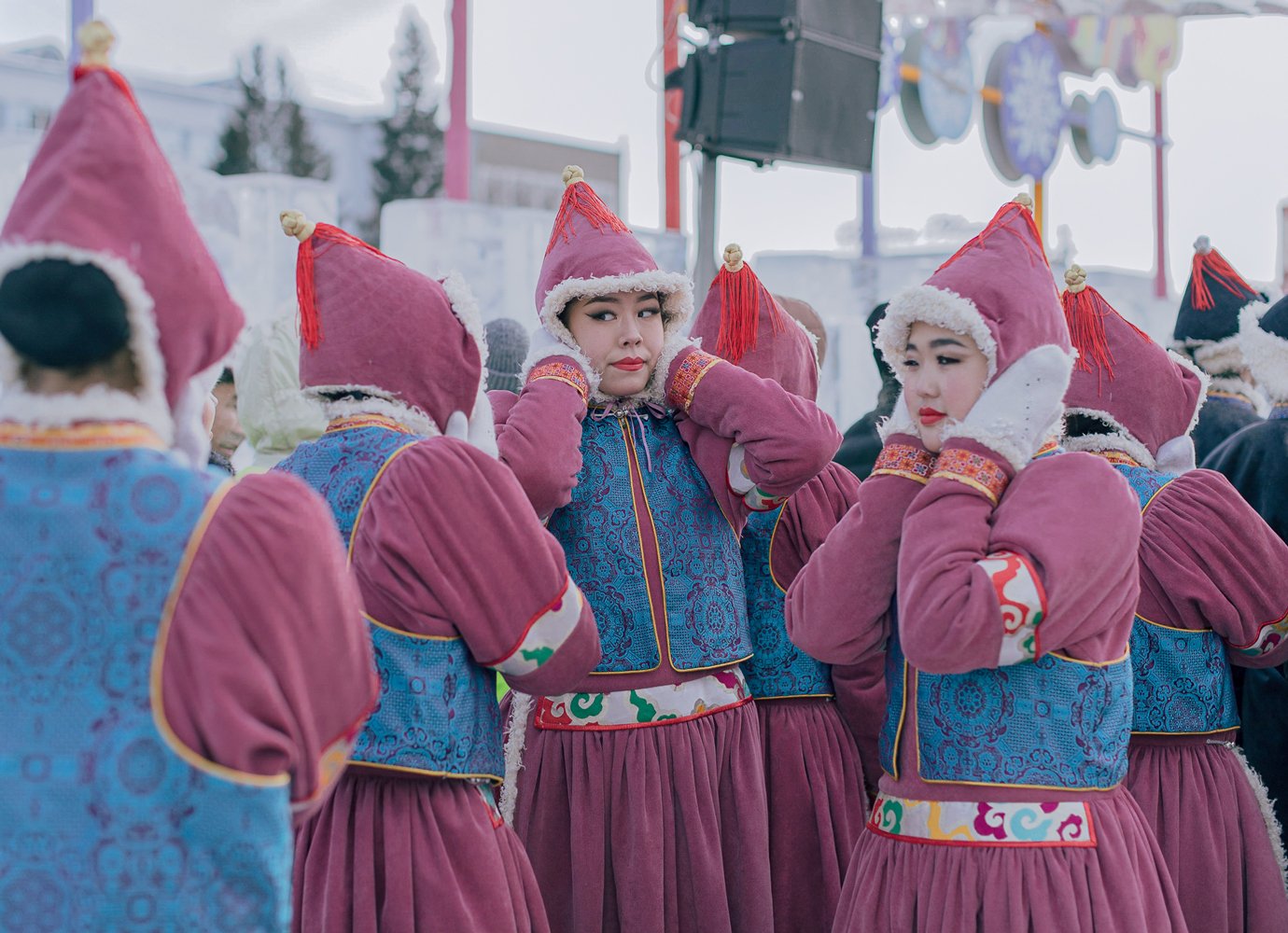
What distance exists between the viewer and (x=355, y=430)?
201cm

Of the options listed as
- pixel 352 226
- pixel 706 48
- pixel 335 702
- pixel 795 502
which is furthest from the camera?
pixel 352 226

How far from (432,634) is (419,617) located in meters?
0.04

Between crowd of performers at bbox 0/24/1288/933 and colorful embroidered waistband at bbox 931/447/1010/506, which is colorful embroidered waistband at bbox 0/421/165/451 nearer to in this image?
crowd of performers at bbox 0/24/1288/933

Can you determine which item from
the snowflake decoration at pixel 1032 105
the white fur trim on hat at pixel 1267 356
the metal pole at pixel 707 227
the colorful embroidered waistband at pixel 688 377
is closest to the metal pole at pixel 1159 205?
the snowflake decoration at pixel 1032 105

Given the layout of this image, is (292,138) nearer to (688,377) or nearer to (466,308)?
(688,377)

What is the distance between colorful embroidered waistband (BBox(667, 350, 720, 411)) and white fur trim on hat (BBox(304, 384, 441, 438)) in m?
0.78

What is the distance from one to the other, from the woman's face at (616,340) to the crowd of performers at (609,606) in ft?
0.03

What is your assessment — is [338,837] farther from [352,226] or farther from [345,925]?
[352,226]

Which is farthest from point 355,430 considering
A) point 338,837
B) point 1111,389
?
point 1111,389

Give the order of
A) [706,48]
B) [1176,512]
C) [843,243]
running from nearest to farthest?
[1176,512] < [706,48] < [843,243]

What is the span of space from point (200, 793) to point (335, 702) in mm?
175

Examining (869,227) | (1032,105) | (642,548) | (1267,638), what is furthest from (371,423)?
(1032,105)

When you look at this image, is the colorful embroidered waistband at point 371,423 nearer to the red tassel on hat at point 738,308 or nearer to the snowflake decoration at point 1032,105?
the red tassel on hat at point 738,308

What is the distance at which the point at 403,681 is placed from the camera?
6.31ft
